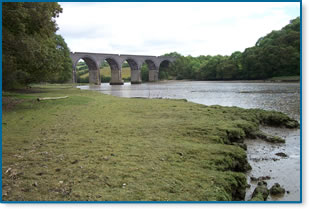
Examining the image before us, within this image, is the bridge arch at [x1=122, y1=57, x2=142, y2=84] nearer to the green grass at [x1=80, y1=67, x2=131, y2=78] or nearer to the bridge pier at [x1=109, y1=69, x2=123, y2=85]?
the bridge pier at [x1=109, y1=69, x2=123, y2=85]

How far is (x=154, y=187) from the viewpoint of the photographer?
3.78 meters

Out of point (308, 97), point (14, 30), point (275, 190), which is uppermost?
point (14, 30)

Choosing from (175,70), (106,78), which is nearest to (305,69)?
(175,70)

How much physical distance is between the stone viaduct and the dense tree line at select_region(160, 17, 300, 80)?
4.99 metres

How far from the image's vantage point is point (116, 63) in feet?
298

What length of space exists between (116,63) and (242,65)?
1939 inches

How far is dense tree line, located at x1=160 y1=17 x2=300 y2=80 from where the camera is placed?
22.6 metres

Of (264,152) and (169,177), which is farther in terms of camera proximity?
(264,152)

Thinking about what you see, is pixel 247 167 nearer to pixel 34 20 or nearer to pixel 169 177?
pixel 169 177

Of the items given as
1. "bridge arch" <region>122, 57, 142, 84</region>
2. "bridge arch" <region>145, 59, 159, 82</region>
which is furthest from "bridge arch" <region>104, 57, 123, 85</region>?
"bridge arch" <region>145, 59, 159, 82</region>

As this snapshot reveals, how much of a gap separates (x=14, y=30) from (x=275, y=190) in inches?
377

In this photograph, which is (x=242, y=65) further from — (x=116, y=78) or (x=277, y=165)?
(x=116, y=78)

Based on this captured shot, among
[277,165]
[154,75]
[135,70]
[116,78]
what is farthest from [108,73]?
[277,165]

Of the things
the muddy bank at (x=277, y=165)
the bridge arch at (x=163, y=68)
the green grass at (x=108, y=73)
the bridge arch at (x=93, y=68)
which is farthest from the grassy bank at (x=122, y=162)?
the green grass at (x=108, y=73)
